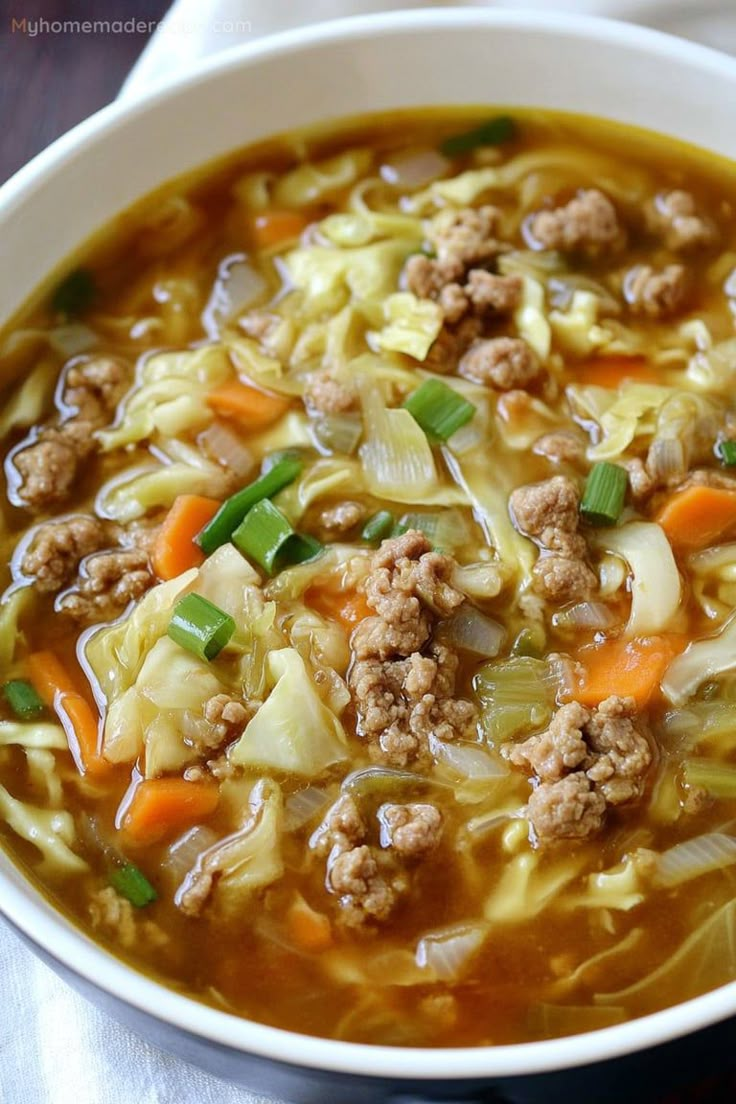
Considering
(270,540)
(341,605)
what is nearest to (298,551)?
(270,540)

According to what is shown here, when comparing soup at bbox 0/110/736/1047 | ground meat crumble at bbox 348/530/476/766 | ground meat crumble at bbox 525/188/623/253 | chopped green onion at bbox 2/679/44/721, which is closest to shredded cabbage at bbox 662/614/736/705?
soup at bbox 0/110/736/1047

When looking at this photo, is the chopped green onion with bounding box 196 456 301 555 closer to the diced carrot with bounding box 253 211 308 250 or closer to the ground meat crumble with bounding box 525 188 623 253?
the diced carrot with bounding box 253 211 308 250

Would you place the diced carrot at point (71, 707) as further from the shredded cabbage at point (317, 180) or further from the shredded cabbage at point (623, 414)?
the shredded cabbage at point (317, 180)

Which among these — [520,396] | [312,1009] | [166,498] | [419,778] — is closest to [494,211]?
[520,396]

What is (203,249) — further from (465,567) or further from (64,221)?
(465,567)

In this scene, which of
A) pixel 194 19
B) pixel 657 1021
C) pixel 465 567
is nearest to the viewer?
pixel 657 1021

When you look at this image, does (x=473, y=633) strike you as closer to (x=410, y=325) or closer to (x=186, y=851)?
(x=186, y=851)
